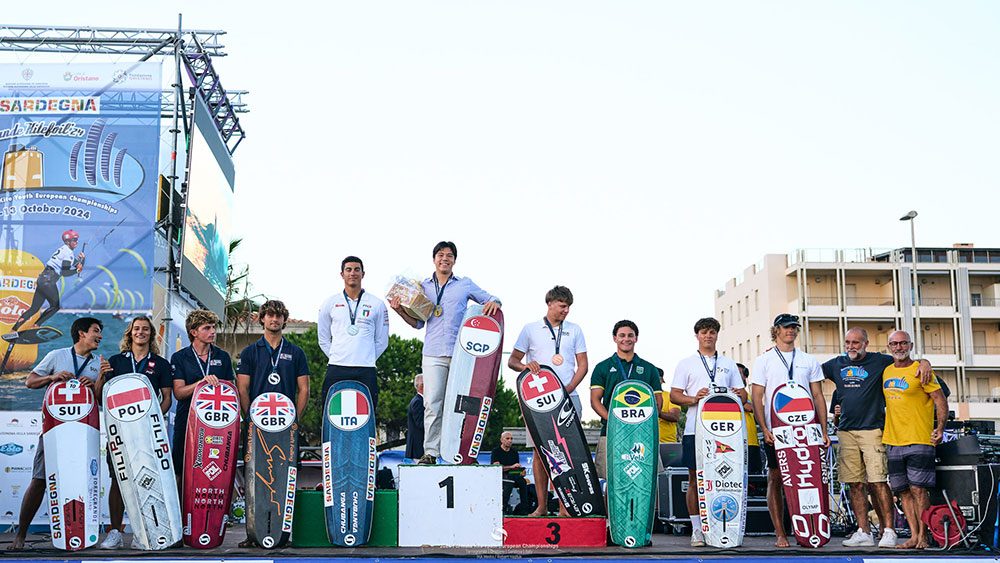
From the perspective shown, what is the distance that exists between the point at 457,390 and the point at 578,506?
1.29m

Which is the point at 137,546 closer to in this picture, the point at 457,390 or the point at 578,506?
the point at 457,390

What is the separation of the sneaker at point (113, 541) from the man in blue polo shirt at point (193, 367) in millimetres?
550

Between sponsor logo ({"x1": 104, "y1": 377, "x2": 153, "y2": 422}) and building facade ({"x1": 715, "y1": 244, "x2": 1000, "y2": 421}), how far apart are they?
165 ft

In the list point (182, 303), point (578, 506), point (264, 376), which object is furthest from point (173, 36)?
point (578, 506)

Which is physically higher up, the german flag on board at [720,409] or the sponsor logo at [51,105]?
the sponsor logo at [51,105]

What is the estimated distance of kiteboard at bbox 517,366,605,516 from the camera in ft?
23.4

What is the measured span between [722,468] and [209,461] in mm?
3795

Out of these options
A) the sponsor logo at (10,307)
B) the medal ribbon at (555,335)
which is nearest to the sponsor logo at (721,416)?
the medal ribbon at (555,335)

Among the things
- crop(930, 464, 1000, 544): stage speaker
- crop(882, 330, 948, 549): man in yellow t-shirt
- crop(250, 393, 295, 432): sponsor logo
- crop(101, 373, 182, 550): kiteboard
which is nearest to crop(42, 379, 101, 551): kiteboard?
crop(101, 373, 182, 550): kiteboard

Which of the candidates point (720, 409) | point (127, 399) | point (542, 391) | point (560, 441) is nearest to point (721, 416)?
point (720, 409)

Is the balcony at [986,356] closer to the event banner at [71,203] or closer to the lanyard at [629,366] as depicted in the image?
the event banner at [71,203]

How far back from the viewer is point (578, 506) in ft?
23.3

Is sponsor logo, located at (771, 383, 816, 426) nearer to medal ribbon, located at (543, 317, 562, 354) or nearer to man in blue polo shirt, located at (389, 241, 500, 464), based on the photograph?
medal ribbon, located at (543, 317, 562, 354)

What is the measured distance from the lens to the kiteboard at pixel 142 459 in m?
6.75
